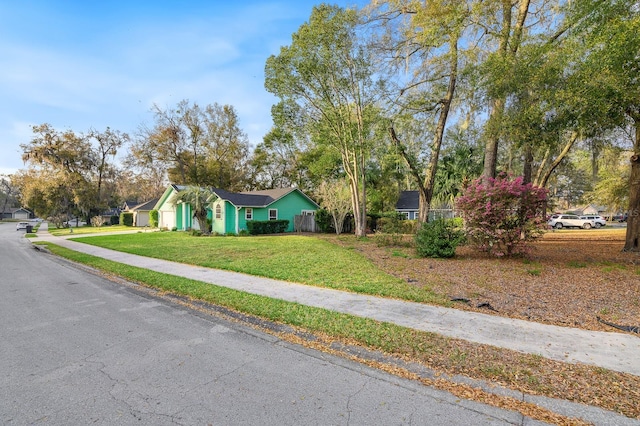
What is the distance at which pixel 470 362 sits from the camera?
348 cm

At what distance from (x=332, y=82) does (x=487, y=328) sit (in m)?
14.5

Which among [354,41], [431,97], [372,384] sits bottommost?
[372,384]

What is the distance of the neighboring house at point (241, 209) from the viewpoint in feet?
74.9

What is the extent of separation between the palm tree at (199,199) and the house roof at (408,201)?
65.6ft

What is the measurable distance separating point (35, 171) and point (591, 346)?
48975mm

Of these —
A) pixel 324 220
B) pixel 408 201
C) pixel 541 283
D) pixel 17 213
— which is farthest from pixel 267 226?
pixel 17 213

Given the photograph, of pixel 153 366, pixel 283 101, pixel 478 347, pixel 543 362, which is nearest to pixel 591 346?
pixel 543 362

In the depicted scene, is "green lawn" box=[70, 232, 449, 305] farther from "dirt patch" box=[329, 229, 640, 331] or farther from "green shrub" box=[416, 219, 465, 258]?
"green shrub" box=[416, 219, 465, 258]

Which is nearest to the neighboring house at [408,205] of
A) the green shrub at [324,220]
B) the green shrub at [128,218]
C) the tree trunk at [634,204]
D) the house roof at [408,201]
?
the house roof at [408,201]

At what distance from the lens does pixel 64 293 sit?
6.97 m

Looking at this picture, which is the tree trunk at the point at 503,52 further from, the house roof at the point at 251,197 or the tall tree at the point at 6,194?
the tall tree at the point at 6,194

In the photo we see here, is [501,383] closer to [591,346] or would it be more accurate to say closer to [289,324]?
[591,346]

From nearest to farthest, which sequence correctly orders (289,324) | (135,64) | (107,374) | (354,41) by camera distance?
(107,374), (289,324), (135,64), (354,41)

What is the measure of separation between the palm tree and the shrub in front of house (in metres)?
3.09
